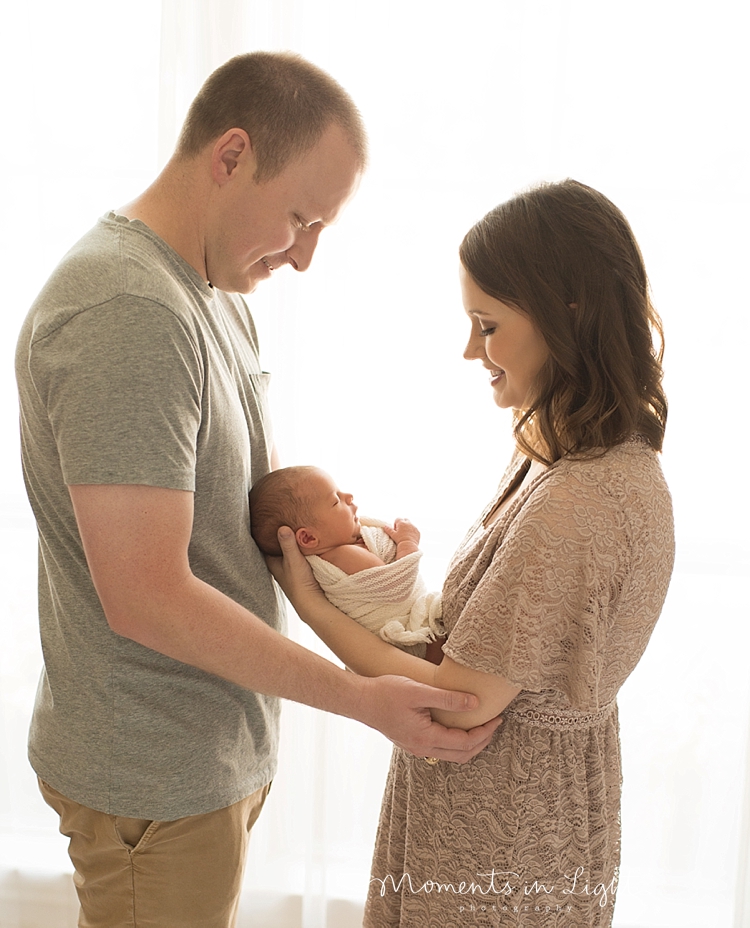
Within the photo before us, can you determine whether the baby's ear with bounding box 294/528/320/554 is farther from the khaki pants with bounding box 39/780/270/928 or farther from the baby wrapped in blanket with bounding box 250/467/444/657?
the khaki pants with bounding box 39/780/270/928

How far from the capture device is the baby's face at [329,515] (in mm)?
1552

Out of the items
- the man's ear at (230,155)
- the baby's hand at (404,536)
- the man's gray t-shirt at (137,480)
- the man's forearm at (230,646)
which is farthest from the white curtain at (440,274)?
the man's forearm at (230,646)

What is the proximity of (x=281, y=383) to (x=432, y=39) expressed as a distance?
91cm

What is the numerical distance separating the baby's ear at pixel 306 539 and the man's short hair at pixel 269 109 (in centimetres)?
60

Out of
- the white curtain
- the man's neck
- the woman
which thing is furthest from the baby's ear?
the white curtain

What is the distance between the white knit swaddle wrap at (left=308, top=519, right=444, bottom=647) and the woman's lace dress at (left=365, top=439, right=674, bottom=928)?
71 mm

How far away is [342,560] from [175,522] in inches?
18.0

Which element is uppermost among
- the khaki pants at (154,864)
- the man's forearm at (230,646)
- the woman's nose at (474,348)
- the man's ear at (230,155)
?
the man's ear at (230,155)

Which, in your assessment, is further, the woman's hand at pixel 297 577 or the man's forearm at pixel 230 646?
the woman's hand at pixel 297 577

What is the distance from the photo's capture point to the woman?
125 centimetres

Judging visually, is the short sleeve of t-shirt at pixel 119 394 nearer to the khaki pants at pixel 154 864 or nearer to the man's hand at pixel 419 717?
the man's hand at pixel 419 717

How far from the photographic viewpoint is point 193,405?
3.96 feet

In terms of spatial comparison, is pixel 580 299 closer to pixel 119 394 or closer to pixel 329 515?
pixel 329 515

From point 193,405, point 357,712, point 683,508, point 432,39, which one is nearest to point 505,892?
point 357,712
